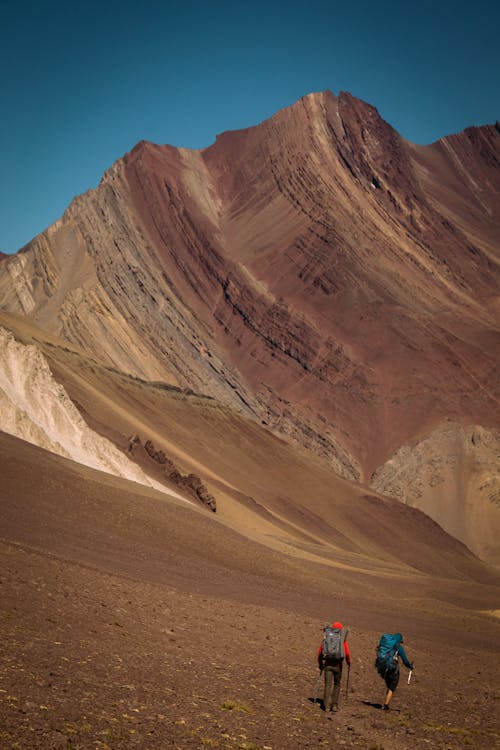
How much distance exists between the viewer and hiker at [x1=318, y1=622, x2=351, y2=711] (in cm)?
1198

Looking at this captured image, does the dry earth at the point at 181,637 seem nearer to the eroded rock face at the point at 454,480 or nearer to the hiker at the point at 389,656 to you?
the hiker at the point at 389,656

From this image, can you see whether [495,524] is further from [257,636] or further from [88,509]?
[257,636]

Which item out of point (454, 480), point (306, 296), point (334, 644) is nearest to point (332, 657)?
point (334, 644)

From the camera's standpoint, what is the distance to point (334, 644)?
39.4 ft

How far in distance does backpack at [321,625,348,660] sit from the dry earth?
2.71ft

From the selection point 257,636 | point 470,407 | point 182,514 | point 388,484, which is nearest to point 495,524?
point 388,484

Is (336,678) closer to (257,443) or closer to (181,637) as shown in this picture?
(181,637)

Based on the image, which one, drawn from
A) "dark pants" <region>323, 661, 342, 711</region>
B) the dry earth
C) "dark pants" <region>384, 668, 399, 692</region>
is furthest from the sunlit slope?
"dark pants" <region>323, 661, 342, 711</region>

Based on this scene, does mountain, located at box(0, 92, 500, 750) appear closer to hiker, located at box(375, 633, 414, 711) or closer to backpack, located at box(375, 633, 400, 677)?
hiker, located at box(375, 633, 414, 711)

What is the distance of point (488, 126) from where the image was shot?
190m

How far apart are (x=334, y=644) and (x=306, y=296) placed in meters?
102

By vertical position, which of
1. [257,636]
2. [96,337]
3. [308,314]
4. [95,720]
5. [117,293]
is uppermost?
[308,314]

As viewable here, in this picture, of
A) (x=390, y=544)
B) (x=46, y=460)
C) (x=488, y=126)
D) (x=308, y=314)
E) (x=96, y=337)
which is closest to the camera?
(x=46, y=460)

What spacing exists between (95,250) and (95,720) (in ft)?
296
